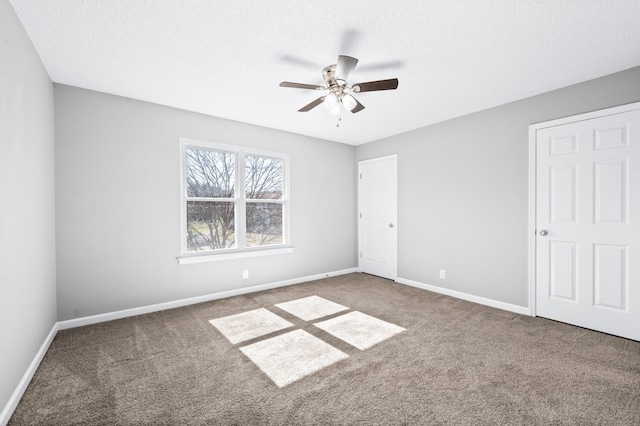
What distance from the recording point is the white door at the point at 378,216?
4.80 m

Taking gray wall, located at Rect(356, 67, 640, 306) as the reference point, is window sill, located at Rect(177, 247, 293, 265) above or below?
below

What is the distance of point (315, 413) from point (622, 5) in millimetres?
3243

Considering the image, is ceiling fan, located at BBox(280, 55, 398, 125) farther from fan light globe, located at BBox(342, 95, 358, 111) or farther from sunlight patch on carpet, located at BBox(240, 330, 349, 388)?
sunlight patch on carpet, located at BBox(240, 330, 349, 388)

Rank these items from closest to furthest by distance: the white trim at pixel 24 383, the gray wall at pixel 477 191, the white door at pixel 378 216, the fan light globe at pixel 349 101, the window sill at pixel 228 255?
the white trim at pixel 24 383, the fan light globe at pixel 349 101, the gray wall at pixel 477 191, the window sill at pixel 228 255, the white door at pixel 378 216

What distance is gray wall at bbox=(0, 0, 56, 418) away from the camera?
1.70 meters

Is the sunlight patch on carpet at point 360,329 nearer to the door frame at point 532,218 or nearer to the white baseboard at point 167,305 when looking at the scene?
the white baseboard at point 167,305

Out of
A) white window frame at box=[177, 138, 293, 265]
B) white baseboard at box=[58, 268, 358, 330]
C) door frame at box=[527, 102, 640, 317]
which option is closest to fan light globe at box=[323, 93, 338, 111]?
white window frame at box=[177, 138, 293, 265]

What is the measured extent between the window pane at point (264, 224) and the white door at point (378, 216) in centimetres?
170

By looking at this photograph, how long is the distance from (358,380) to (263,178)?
3154 mm

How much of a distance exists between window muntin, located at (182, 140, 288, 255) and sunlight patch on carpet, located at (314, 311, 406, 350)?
5.87 feet

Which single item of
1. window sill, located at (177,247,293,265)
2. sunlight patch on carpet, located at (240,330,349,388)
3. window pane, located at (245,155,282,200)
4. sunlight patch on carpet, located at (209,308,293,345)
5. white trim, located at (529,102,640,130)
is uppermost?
white trim, located at (529,102,640,130)

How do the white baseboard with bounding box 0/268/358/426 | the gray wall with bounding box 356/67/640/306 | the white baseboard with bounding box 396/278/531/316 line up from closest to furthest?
the white baseboard with bounding box 0/268/358/426 → the gray wall with bounding box 356/67/640/306 → the white baseboard with bounding box 396/278/531/316

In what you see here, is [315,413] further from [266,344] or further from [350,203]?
[350,203]

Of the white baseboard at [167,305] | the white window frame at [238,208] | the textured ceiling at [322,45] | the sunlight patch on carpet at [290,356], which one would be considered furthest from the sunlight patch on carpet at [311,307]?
the textured ceiling at [322,45]
